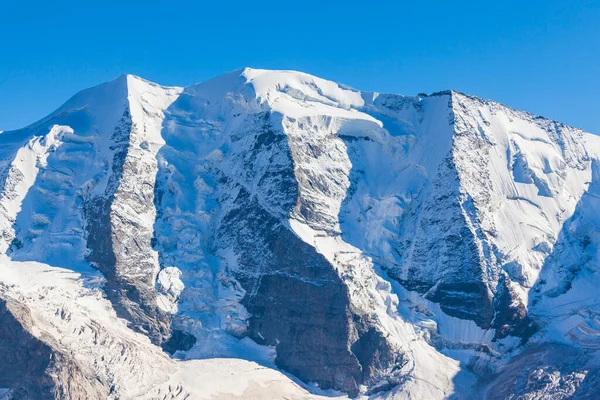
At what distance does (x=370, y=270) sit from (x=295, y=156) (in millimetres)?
28831

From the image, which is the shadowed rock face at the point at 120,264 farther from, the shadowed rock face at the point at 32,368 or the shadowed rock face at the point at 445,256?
the shadowed rock face at the point at 445,256

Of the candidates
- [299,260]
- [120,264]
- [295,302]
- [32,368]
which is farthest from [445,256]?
[32,368]

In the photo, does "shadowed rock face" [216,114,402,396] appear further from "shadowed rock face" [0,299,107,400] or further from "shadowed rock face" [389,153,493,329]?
"shadowed rock face" [0,299,107,400]

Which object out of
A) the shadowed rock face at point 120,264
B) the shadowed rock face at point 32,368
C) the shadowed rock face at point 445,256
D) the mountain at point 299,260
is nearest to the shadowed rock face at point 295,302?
the mountain at point 299,260

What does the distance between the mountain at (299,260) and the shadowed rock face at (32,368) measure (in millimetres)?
274

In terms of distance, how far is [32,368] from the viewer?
136875 mm

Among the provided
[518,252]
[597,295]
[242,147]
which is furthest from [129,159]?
[597,295]

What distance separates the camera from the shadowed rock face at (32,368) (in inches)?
5315

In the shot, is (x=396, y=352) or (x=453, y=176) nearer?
(x=396, y=352)

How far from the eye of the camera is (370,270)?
16775 centimetres

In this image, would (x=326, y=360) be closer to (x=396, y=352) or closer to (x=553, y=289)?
(x=396, y=352)

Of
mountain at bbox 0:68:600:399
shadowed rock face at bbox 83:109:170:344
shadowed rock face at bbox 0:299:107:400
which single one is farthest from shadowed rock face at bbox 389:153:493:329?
shadowed rock face at bbox 0:299:107:400

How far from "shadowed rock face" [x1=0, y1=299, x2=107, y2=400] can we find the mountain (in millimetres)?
274

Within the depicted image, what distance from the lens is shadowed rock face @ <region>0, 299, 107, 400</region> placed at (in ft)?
443
